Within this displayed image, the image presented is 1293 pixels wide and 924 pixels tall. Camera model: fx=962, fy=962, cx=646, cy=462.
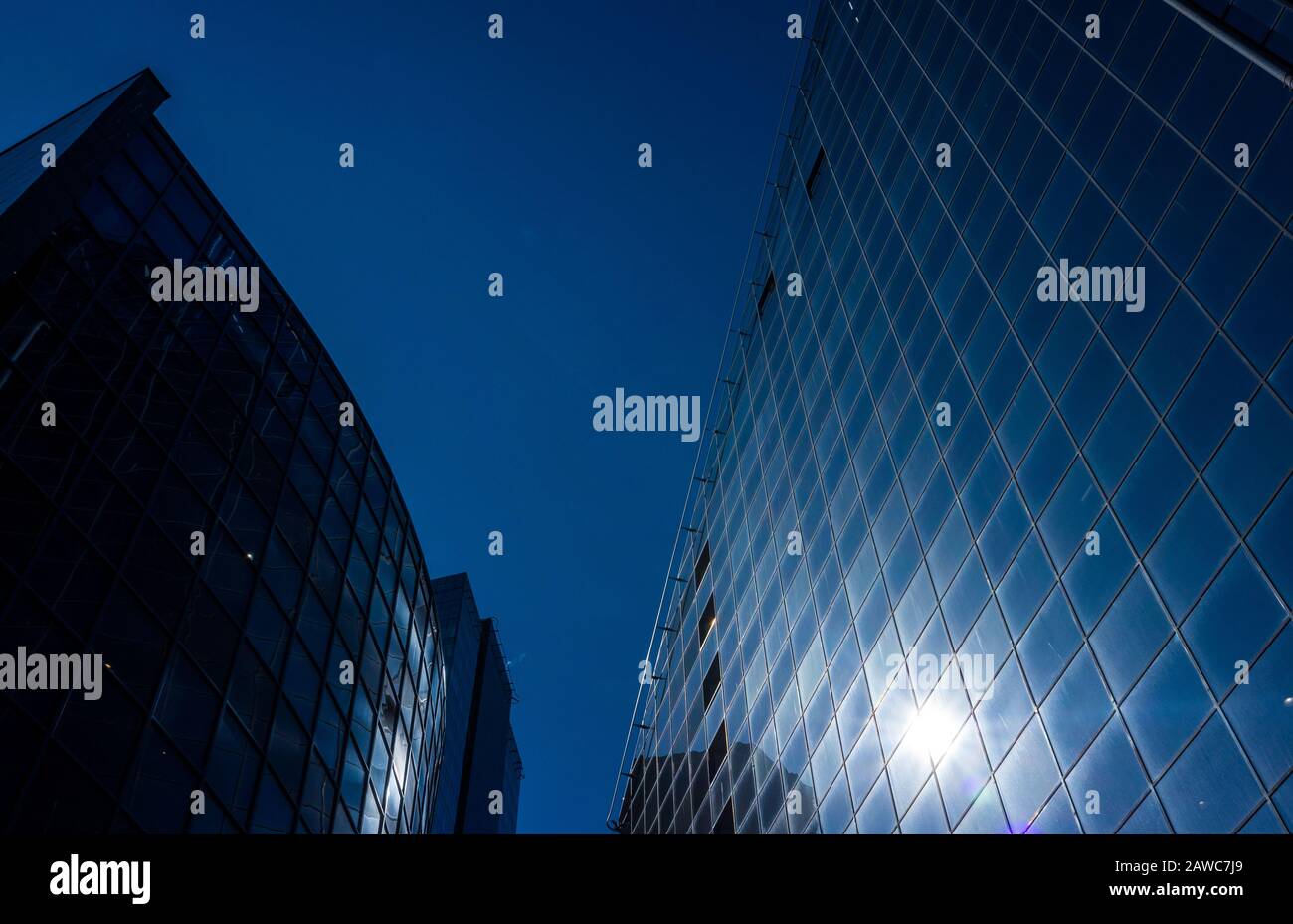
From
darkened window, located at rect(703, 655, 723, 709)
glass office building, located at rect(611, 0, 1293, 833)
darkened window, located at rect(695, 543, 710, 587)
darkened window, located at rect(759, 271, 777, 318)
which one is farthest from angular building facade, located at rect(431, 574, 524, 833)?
glass office building, located at rect(611, 0, 1293, 833)

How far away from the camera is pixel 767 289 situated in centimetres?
5044

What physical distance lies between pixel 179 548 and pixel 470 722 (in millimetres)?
69233

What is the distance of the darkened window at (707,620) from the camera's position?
4398 centimetres

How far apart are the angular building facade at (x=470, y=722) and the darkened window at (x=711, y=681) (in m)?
32.5

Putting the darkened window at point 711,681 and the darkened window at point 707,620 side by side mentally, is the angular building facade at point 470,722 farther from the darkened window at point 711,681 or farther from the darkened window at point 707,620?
the darkened window at point 711,681

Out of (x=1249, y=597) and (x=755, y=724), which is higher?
(x=755, y=724)

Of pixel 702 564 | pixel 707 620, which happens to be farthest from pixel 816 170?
pixel 707 620

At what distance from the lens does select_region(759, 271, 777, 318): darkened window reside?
49.4m

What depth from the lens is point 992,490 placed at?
22203 millimetres

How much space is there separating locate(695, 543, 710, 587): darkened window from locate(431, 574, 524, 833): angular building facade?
88.9 ft
